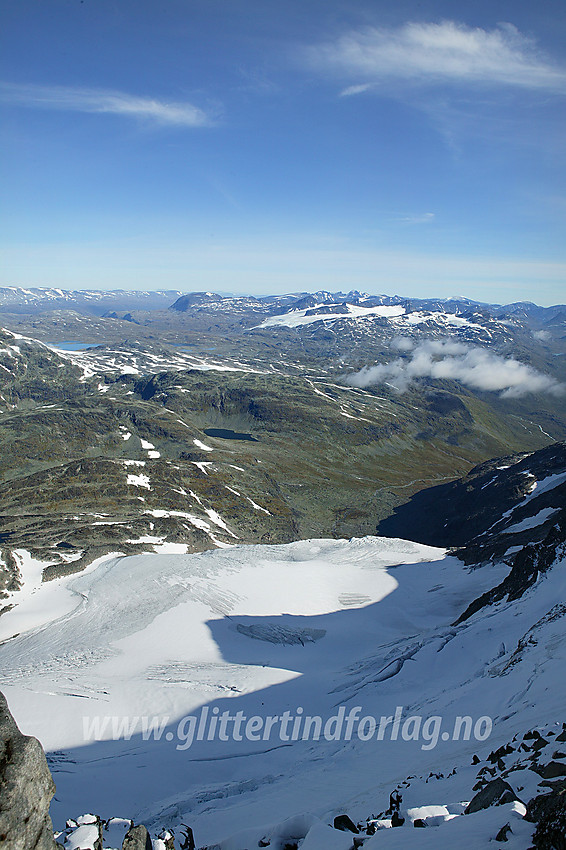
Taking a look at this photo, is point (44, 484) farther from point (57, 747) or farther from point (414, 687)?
point (414, 687)

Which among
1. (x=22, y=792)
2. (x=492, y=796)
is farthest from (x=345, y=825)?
(x=22, y=792)

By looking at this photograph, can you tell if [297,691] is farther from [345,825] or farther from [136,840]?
[136,840]

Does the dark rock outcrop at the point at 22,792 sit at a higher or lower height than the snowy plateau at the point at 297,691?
higher

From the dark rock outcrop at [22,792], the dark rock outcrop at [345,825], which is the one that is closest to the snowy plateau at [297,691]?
the dark rock outcrop at [345,825]

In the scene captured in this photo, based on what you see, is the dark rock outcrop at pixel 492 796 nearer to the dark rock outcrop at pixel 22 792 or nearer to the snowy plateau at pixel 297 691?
the snowy plateau at pixel 297 691

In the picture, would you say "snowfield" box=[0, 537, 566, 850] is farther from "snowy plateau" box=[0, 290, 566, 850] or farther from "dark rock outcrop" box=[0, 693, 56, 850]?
"dark rock outcrop" box=[0, 693, 56, 850]

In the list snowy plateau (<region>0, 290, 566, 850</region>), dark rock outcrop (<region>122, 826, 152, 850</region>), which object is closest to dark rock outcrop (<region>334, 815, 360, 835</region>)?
snowy plateau (<region>0, 290, 566, 850</region>)

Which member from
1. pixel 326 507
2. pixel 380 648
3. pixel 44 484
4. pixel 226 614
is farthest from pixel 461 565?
pixel 44 484
